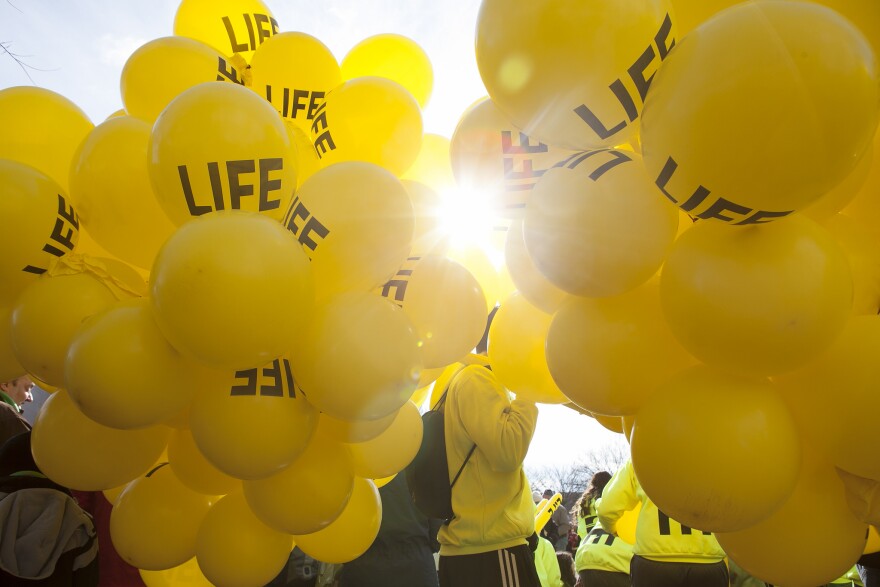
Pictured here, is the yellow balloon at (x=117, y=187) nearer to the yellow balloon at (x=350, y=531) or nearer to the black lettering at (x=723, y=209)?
the yellow balloon at (x=350, y=531)

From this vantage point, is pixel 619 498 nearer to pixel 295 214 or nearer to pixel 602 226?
pixel 602 226

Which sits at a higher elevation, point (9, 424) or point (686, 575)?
point (9, 424)

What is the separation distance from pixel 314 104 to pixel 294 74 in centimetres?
11

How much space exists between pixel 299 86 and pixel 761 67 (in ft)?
4.30

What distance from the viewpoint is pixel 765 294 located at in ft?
3.05

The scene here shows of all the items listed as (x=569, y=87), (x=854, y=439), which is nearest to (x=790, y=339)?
(x=854, y=439)

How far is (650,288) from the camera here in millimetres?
1216

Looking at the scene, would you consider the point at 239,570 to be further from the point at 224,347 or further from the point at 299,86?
the point at 299,86

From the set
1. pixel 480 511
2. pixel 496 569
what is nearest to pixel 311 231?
pixel 480 511

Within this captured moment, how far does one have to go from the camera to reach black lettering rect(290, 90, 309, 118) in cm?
171

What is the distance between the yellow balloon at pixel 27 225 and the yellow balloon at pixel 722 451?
4.72 ft

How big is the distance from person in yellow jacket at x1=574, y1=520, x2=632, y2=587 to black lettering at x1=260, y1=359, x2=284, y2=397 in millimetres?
3124

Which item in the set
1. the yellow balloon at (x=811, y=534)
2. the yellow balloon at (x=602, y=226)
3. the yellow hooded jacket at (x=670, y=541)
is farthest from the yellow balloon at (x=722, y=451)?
the yellow hooded jacket at (x=670, y=541)

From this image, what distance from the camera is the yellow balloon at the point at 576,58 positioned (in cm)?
99
